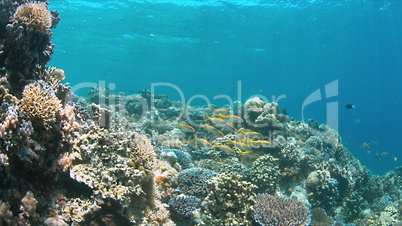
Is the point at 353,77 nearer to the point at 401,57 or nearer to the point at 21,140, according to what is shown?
the point at 401,57

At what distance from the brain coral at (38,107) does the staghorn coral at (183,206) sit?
3.08 metres

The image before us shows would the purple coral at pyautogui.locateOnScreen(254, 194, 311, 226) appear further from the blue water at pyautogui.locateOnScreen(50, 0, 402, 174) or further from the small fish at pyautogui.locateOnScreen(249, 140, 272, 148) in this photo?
the blue water at pyautogui.locateOnScreen(50, 0, 402, 174)

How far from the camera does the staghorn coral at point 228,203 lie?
14.3ft

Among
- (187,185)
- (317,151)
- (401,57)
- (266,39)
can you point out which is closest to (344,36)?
(266,39)

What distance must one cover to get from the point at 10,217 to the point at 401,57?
2401 inches

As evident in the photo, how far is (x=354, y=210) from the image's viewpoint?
29.4 ft

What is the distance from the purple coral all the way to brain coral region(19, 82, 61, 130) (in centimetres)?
413

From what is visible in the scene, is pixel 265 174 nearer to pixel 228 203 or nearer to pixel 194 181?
pixel 194 181

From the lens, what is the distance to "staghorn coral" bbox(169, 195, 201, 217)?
466cm

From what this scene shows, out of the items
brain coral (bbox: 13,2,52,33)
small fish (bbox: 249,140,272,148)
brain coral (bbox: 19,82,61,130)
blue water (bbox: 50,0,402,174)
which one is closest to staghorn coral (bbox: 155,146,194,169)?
small fish (bbox: 249,140,272,148)

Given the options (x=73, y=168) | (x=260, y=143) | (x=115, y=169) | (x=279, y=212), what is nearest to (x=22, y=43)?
(x=73, y=168)

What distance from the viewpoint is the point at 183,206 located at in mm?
4727

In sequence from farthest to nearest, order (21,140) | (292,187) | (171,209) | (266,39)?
(266,39) → (292,187) → (171,209) → (21,140)

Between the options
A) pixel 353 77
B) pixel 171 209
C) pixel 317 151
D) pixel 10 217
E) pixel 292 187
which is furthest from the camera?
pixel 353 77
